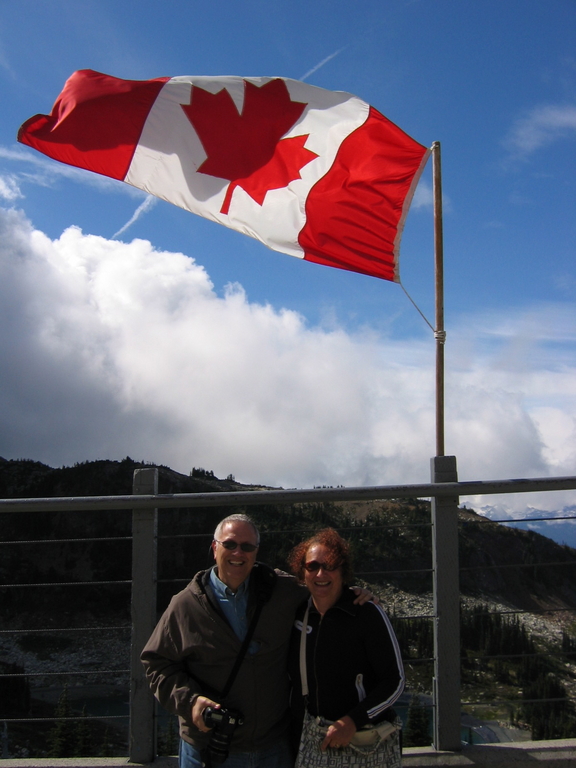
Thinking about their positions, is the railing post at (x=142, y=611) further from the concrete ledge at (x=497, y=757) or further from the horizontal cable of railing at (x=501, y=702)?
the horizontal cable of railing at (x=501, y=702)

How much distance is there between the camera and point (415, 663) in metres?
3.56

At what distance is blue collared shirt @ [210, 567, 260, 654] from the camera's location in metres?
2.75

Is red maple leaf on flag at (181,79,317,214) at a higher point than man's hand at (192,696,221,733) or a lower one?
higher

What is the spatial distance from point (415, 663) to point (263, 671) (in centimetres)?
122

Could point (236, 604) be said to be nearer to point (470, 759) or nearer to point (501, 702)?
point (501, 702)

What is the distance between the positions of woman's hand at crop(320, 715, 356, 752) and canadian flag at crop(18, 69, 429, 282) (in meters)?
3.21

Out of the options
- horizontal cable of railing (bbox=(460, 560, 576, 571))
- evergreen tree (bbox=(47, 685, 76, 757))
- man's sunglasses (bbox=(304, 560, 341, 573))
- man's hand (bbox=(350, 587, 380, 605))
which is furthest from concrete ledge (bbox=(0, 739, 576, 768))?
man's sunglasses (bbox=(304, 560, 341, 573))

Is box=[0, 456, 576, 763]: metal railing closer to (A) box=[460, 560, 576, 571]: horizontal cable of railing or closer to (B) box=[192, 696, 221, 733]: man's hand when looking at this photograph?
(A) box=[460, 560, 576, 571]: horizontal cable of railing

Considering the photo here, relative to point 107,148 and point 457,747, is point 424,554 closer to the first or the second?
point 457,747

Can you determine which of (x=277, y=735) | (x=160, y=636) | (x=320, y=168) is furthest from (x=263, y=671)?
(x=320, y=168)

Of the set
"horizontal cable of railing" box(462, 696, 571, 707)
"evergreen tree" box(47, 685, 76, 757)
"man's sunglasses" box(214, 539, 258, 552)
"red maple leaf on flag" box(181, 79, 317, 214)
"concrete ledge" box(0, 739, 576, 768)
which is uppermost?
"red maple leaf on flag" box(181, 79, 317, 214)

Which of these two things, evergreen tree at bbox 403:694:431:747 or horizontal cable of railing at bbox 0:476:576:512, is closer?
horizontal cable of railing at bbox 0:476:576:512

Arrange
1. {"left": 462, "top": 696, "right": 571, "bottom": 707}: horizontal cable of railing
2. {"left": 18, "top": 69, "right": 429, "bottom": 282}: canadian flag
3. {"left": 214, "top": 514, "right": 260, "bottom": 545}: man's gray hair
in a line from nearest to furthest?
{"left": 214, "top": 514, "right": 260, "bottom": 545}: man's gray hair, {"left": 462, "top": 696, "right": 571, "bottom": 707}: horizontal cable of railing, {"left": 18, "top": 69, "right": 429, "bottom": 282}: canadian flag

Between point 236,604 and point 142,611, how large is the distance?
100 centimetres
